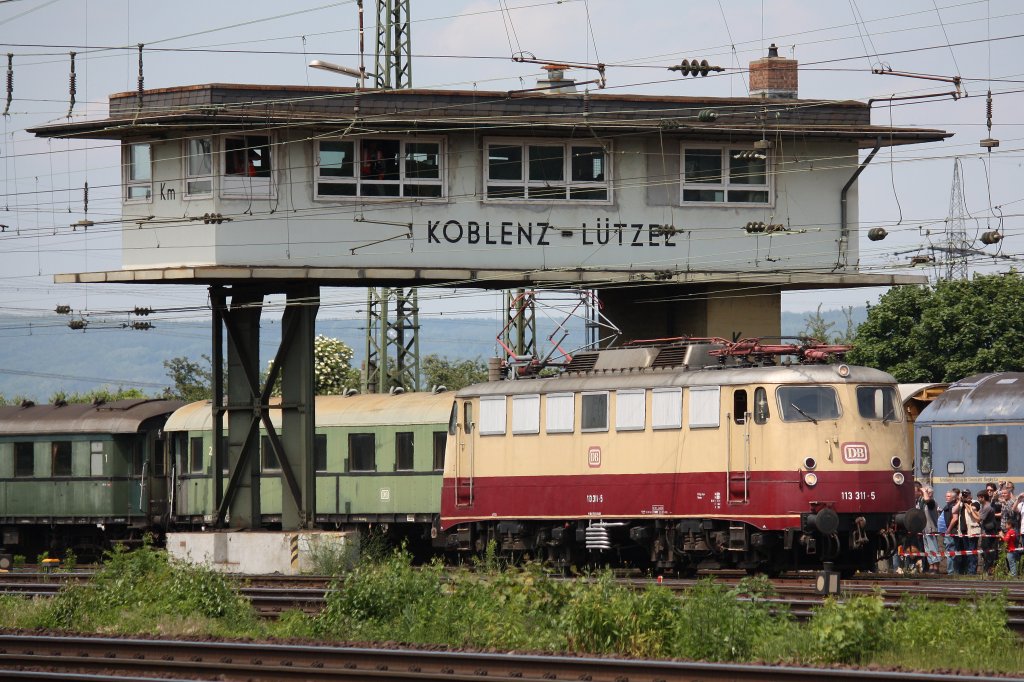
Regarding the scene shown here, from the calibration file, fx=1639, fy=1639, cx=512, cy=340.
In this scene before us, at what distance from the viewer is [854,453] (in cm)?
2511

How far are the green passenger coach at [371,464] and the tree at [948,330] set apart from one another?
3431 centimetres

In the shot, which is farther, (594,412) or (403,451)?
(403,451)

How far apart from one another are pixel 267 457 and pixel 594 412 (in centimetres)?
1202

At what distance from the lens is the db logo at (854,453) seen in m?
25.1

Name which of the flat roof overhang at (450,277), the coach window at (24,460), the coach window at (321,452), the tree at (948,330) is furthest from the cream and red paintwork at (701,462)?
the tree at (948,330)

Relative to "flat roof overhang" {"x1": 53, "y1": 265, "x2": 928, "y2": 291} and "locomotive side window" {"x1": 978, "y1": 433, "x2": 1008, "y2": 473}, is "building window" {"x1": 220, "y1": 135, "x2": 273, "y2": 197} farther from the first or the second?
"locomotive side window" {"x1": 978, "y1": 433, "x2": 1008, "y2": 473}

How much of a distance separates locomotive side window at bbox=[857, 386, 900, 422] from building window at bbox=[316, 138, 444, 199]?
11.2m

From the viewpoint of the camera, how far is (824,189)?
35.5 meters

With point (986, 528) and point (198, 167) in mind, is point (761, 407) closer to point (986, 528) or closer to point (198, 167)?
point (986, 528)

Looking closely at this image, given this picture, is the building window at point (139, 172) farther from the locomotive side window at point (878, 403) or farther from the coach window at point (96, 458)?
the locomotive side window at point (878, 403)

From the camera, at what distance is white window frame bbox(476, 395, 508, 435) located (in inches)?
1161

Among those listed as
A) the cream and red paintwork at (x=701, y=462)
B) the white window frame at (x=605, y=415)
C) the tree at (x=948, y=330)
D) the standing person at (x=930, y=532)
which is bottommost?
the standing person at (x=930, y=532)

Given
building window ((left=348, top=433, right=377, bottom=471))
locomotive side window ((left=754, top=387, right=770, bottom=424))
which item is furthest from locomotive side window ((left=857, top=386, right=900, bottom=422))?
building window ((left=348, top=433, right=377, bottom=471))

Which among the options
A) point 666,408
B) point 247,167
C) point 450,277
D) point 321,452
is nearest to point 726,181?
point 450,277
